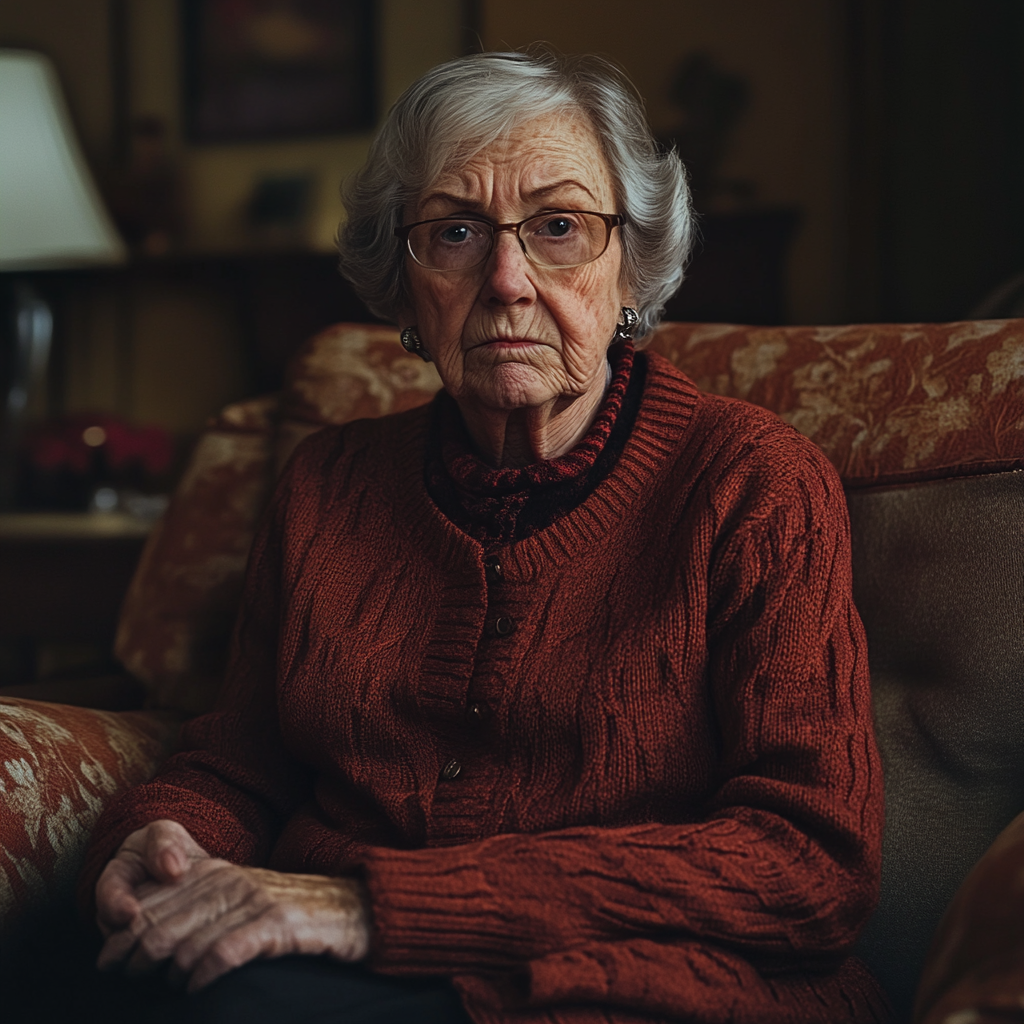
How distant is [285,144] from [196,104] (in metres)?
0.34

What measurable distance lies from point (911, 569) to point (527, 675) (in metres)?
0.42

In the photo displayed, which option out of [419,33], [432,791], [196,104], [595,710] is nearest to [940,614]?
[595,710]

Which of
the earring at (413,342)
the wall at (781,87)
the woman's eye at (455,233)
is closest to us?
the woman's eye at (455,233)

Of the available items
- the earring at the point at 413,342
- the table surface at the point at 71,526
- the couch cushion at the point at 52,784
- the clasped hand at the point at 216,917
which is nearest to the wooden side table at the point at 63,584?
the table surface at the point at 71,526

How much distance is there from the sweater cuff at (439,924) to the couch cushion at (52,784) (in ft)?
1.32

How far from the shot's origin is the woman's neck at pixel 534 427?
1.22 meters

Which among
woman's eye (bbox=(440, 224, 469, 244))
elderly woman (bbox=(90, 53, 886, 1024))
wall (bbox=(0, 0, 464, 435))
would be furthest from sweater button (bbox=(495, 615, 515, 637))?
wall (bbox=(0, 0, 464, 435))

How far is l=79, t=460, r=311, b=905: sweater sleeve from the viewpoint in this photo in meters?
1.14

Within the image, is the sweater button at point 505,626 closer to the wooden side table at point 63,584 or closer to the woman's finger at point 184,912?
the woman's finger at point 184,912

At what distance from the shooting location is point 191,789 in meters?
1.19

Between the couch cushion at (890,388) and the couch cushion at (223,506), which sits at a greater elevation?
the couch cushion at (890,388)

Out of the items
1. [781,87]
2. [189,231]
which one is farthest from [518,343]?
[189,231]

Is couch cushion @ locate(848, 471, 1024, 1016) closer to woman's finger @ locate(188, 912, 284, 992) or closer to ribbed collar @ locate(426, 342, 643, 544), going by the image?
ribbed collar @ locate(426, 342, 643, 544)

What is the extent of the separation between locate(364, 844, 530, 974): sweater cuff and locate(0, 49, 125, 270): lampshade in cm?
231
